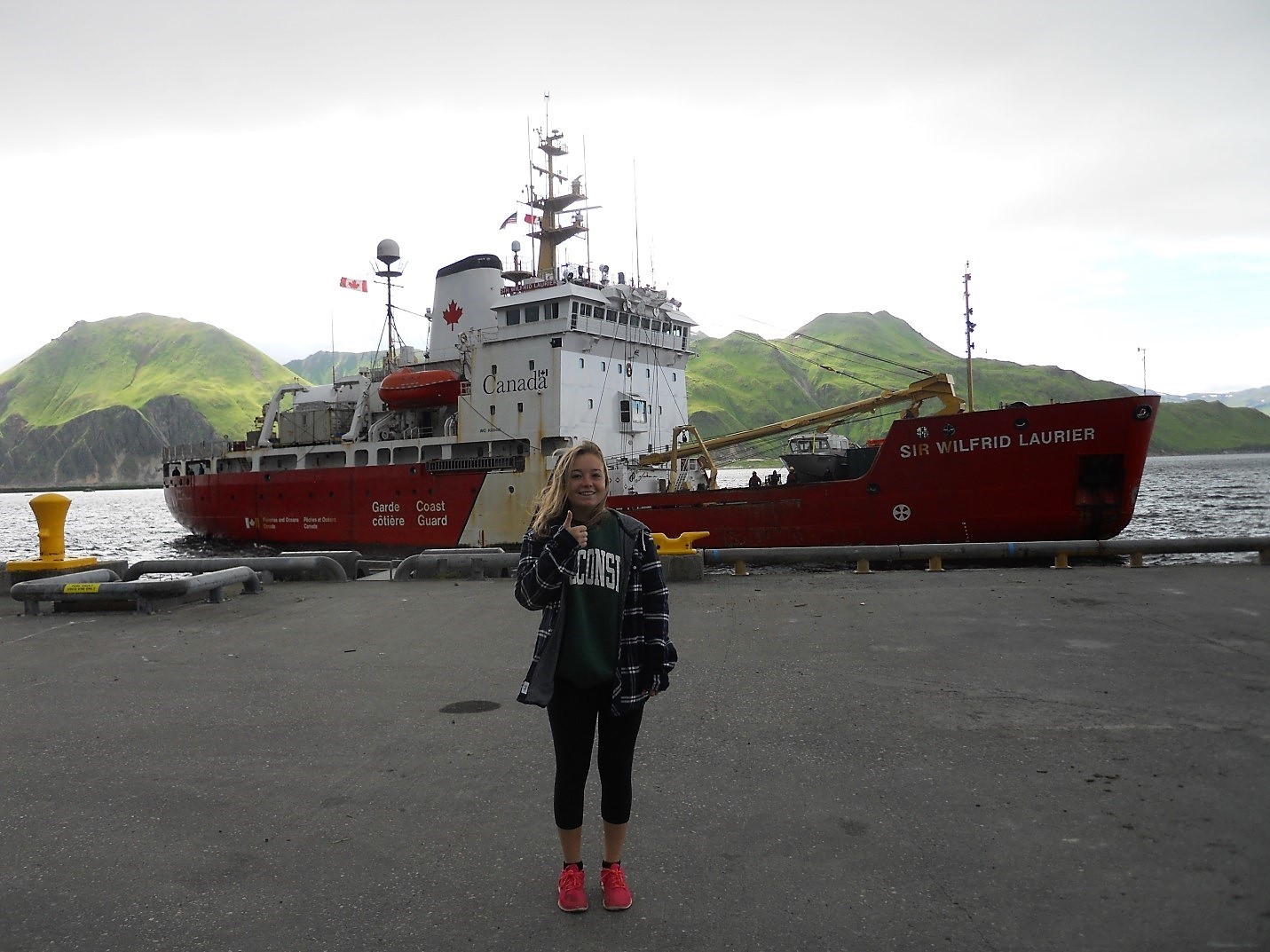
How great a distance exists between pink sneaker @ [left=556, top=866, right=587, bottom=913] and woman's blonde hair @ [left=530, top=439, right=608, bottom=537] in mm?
1172

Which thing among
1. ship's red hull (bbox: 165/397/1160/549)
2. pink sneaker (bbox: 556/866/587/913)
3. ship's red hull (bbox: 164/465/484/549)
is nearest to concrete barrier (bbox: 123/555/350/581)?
pink sneaker (bbox: 556/866/587/913)

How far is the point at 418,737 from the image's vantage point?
15.3ft

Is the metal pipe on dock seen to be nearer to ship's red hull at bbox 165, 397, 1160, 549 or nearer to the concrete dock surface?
the concrete dock surface

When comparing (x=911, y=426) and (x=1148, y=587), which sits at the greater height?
(x=911, y=426)

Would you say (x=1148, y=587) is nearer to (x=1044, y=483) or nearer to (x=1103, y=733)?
(x=1103, y=733)

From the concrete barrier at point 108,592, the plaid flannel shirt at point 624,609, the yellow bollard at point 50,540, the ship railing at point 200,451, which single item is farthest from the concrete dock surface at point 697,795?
the ship railing at point 200,451

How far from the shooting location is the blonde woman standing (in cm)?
294

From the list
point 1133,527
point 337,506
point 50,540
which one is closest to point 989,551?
point 50,540

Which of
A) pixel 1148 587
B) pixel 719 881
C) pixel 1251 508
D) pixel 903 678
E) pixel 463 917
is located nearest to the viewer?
pixel 463 917

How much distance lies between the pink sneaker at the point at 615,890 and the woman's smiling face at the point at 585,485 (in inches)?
49.2

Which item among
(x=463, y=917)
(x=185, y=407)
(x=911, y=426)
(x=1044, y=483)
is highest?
(x=185, y=407)

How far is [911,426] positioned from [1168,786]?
1520 centimetres

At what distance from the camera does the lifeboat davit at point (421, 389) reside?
83.6 feet

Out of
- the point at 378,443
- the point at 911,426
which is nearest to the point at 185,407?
the point at 378,443
